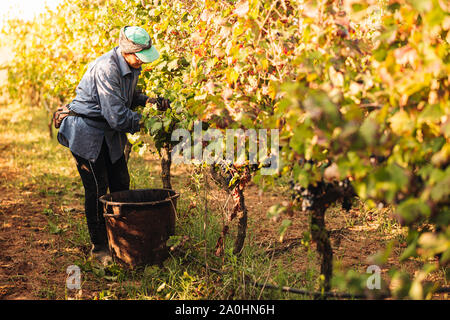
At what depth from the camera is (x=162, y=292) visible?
2668 millimetres

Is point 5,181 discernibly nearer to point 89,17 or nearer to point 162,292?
point 89,17

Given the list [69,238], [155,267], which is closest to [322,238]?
[155,267]

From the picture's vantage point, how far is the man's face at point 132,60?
2.92 meters

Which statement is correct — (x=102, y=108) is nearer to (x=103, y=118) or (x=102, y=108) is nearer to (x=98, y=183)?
(x=103, y=118)

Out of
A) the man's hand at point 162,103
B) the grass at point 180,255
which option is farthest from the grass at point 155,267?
the man's hand at point 162,103

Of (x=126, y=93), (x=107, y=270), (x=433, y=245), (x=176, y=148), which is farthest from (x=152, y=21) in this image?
(x=433, y=245)

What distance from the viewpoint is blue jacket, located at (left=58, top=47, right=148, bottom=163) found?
2.84 metres

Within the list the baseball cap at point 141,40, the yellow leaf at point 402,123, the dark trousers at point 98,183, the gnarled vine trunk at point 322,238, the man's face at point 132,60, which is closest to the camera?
the yellow leaf at point 402,123

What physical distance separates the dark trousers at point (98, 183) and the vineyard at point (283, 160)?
25 cm

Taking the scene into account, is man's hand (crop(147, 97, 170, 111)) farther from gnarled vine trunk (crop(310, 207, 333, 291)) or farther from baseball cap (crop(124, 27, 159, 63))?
gnarled vine trunk (crop(310, 207, 333, 291))

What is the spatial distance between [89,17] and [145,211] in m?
3.03

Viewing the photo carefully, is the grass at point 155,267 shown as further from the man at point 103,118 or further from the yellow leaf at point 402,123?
the yellow leaf at point 402,123

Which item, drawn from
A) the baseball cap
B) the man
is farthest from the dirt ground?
the baseball cap

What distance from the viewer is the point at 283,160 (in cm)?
189
